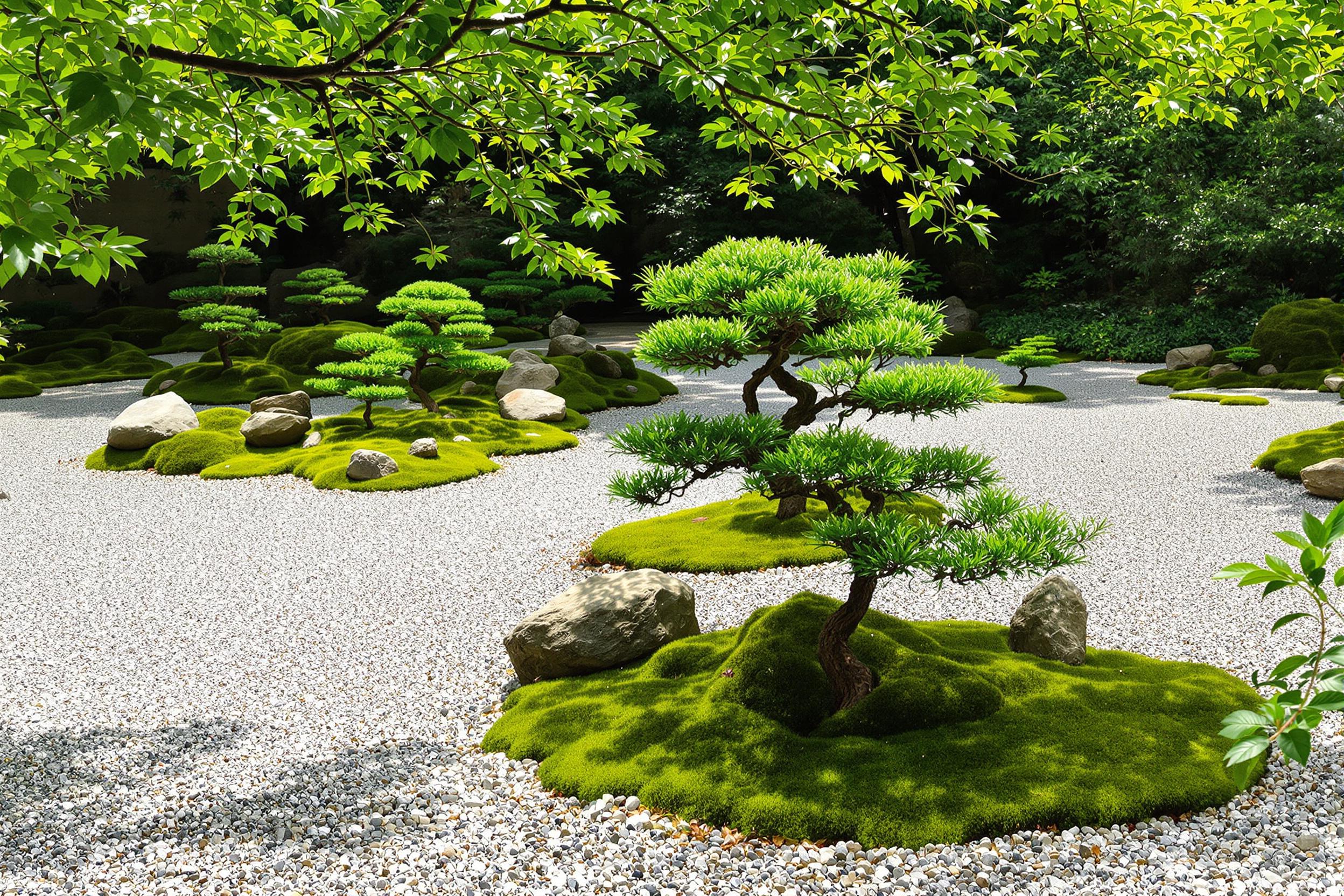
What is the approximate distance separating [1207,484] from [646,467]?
4.81 meters

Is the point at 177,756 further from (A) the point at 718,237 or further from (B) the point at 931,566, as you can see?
(A) the point at 718,237

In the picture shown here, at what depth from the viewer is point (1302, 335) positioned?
14.3 m

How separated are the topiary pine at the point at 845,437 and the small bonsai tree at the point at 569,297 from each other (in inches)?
550

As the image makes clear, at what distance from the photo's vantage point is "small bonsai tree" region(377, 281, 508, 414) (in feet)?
35.7

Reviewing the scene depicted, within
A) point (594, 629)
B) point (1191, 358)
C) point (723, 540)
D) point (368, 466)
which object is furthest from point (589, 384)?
point (1191, 358)

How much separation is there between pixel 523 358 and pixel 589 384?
1.00 meters

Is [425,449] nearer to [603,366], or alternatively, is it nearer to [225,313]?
[603,366]

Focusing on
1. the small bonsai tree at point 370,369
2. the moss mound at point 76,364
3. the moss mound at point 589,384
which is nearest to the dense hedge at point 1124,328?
the moss mound at point 589,384

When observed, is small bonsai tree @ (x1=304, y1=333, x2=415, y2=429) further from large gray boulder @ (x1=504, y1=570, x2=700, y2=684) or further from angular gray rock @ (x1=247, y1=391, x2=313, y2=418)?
large gray boulder @ (x1=504, y1=570, x2=700, y2=684)

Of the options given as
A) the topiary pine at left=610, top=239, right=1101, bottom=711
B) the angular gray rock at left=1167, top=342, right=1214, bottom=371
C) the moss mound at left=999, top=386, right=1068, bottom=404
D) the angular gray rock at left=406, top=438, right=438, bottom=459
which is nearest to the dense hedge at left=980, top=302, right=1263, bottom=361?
the angular gray rock at left=1167, top=342, right=1214, bottom=371

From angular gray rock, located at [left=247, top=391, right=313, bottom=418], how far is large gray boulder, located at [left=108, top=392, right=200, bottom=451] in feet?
2.94

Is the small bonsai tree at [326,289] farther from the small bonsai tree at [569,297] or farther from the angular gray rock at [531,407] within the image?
the angular gray rock at [531,407]

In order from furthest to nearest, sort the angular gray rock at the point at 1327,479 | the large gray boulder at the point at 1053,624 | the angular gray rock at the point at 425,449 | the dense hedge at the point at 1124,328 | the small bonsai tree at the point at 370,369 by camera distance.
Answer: the dense hedge at the point at 1124,328 → the small bonsai tree at the point at 370,369 → the angular gray rock at the point at 425,449 → the angular gray rock at the point at 1327,479 → the large gray boulder at the point at 1053,624

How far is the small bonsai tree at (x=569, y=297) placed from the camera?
1855 centimetres
